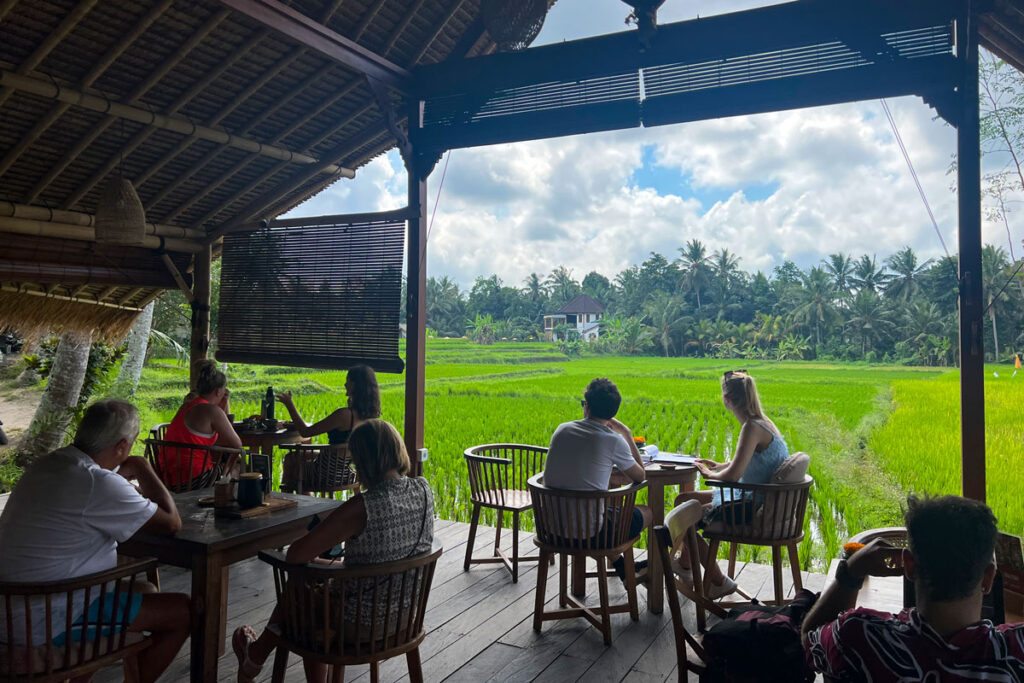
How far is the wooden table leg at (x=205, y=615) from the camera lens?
207 centimetres

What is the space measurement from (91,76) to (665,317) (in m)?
39.7

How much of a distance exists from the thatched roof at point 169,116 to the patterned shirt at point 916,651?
3.96 m

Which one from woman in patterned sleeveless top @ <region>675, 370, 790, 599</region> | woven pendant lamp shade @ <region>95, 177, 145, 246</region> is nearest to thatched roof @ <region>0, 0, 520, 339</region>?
woven pendant lamp shade @ <region>95, 177, 145, 246</region>

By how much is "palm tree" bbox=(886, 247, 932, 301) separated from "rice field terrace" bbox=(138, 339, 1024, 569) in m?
16.5

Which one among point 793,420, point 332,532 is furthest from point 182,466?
point 793,420

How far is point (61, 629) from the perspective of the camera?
186cm

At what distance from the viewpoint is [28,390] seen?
1619 cm

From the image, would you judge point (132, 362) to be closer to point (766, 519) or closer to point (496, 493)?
point (496, 493)

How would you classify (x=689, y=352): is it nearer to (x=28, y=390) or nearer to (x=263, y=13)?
(x=28, y=390)

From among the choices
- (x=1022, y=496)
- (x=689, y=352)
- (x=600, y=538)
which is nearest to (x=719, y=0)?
(x=600, y=538)

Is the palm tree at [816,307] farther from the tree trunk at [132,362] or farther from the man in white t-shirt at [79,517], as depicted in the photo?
the man in white t-shirt at [79,517]

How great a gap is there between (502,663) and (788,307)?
4248cm

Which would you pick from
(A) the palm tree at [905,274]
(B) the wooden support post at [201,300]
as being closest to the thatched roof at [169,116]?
(B) the wooden support post at [201,300]

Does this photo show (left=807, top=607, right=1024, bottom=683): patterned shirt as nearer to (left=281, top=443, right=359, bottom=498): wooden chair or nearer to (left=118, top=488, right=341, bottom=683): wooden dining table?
(left=118, top=488, right=341, bottom=683): wooden dining table
